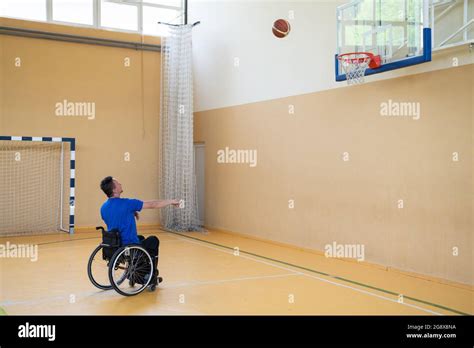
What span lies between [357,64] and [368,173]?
1486 millimetres

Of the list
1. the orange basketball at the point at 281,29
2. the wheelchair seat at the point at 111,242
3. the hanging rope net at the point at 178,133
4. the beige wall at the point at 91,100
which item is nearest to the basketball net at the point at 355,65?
the orange basketball at the point at 281,29

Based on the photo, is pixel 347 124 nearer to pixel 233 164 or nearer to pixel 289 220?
pixel 289 220

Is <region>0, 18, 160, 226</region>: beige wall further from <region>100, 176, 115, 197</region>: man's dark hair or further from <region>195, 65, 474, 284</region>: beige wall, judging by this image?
<region>100, 176, 115, 197</region>: man's dark hair

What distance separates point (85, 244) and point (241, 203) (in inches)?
116

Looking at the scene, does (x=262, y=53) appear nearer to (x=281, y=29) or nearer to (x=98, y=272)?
(x=281, y=29)

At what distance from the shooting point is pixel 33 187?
34.1ft

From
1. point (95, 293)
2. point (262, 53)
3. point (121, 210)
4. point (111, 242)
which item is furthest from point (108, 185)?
point (262, 53)

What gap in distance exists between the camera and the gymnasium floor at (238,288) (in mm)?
5250

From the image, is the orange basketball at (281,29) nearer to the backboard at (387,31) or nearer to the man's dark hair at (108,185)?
the backboard at (387,31)

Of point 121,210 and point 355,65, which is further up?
point 355,65

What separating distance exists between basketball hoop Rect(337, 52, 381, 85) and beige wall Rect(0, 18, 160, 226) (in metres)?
5.48

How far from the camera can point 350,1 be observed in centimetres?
748

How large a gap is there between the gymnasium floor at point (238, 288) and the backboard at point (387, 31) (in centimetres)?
261

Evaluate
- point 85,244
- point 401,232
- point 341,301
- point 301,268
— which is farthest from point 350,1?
point 85,244
